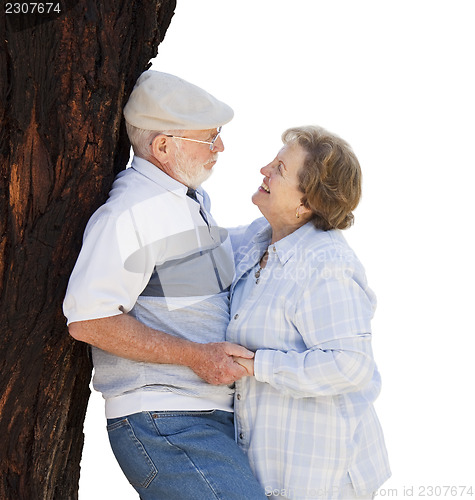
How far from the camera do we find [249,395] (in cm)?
280

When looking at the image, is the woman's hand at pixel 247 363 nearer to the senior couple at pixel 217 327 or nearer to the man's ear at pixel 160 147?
the senior couple at pixel 217 327

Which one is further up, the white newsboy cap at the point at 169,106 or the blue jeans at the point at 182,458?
the white newsboy cap at the point at 169,106

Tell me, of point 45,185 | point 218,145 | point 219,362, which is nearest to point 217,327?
point 219,362

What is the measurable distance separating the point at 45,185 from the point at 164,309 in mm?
594

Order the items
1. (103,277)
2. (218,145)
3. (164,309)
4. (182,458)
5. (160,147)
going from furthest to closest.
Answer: (218,145)
(160,147)
(164,309)
(182,458)
(103,277)

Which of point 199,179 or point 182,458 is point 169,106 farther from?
point 182,458

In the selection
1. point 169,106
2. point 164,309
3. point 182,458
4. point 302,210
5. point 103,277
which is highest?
point 169,106

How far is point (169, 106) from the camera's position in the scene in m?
2.81

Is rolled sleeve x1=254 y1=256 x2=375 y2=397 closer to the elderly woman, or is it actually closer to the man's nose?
the elderly woman

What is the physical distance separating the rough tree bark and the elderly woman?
2.13ft

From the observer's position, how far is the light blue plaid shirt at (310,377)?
266 cm

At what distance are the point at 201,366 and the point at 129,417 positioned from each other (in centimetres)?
31

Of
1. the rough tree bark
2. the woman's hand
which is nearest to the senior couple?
the woman's hand

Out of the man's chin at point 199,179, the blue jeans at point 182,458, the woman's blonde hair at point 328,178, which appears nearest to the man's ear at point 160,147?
the man's chin at point 199,179
